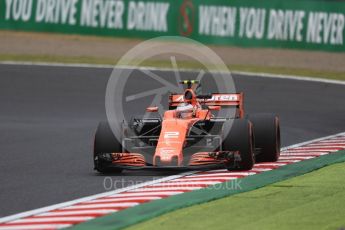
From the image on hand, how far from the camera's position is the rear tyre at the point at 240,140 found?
51.8ft

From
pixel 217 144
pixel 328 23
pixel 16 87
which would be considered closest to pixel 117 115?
pixel 16 87

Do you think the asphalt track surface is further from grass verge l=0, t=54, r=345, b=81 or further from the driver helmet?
grass verge l=0, t=54, r=345, b=81

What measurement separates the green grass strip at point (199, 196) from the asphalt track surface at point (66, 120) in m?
1.27

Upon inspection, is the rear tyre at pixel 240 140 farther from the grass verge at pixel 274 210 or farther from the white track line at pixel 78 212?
the white track line at pixel 78 212

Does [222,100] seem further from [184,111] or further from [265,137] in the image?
[184,111]

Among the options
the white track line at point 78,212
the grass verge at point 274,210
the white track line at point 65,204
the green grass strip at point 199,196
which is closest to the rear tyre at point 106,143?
the white track line at point 65,204

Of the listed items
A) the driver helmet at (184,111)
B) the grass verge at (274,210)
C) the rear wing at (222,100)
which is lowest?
the grass verge at (274,210)

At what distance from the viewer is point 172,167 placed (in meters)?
15.4

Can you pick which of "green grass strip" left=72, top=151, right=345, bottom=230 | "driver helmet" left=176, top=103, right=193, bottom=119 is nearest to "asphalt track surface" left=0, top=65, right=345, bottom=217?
"driver helmet" left=176, top=103, right=193, bottom=119

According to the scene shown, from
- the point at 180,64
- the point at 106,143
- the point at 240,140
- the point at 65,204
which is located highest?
the point at 180,64

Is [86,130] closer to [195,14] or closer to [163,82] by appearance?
[163,82]

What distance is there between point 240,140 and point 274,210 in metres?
3.20

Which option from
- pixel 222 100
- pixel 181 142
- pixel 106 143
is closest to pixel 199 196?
pixel 181 142

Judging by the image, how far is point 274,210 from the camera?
12.7m
